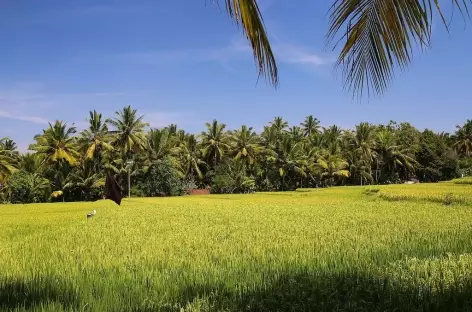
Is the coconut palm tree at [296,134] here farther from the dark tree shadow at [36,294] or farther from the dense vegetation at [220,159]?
the dark tree shadow at [36,294]

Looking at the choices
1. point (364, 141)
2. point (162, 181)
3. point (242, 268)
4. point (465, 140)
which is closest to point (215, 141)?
point (162, 181)

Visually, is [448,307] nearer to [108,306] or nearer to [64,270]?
[108,306]

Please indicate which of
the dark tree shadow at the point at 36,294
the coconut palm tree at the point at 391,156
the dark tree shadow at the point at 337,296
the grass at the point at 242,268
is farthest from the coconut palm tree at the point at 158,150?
the dark tree shadow at the point at 337,296

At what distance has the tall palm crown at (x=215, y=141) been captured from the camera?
36969mm

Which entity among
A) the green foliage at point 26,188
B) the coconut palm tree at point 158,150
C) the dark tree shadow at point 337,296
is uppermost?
the coconut palm tree at point 158,150

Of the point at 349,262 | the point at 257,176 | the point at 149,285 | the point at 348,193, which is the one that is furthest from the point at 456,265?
the point at 257,176

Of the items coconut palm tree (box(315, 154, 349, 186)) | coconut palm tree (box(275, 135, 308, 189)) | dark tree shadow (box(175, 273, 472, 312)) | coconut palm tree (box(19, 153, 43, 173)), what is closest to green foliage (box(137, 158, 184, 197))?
coconut palm tree (box(19, 153, 43, 173))

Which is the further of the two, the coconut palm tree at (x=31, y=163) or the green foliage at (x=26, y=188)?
the coconut palm tree at (x=31, y=163)

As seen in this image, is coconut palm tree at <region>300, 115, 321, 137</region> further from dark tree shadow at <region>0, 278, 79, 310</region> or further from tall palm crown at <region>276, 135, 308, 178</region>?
dark tree shadow at <region>0, 278, 79, 310</region>

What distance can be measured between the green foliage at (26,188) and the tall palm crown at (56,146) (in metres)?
1.54

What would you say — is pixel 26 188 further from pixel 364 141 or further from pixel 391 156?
pixel 391 156

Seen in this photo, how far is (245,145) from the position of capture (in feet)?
123

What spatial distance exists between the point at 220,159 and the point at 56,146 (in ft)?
42.3

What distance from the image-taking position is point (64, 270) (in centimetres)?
515
